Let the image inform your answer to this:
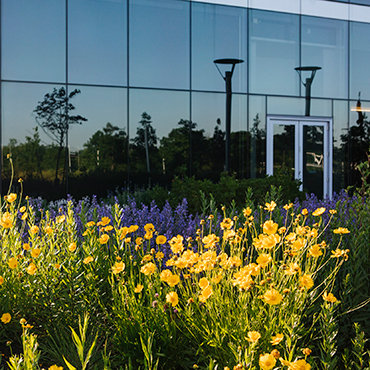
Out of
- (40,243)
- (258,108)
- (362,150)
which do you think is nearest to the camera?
(40,243)

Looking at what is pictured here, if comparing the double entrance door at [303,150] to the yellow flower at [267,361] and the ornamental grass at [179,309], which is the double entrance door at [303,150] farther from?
the yellow flower at [267,361]

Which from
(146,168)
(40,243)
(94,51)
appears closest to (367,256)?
(40,243)

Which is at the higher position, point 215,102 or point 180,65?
point 180,65

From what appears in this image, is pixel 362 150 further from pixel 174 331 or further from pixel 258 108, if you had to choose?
pixel 174 331

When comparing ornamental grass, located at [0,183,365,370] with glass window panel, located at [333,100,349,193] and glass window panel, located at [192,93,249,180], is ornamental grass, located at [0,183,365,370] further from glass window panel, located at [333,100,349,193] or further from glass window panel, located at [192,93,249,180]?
glass window panel, located at [333,100,349,193]

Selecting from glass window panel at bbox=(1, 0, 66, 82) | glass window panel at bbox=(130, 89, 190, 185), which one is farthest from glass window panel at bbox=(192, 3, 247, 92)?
glass window panel at bbox=(1, 0, 66, 82)

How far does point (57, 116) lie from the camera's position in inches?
465

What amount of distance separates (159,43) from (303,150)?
5691mm

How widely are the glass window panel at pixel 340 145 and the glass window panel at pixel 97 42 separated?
7.20 metres

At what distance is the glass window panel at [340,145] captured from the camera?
48.1 feet

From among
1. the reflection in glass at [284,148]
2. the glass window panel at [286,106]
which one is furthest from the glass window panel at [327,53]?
the reflection in glass at [284,148]

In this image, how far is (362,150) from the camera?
14953mm

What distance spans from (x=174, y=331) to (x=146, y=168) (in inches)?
398

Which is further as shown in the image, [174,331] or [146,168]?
[146,168]
